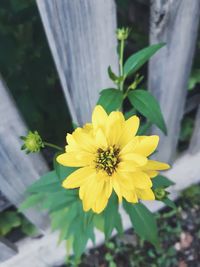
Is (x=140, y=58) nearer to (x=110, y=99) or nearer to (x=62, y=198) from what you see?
(x=110, y=99)

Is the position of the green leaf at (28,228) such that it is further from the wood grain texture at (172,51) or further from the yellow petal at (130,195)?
the yellow petal at (130,195)

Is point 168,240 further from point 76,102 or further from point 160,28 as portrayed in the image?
point 160,28

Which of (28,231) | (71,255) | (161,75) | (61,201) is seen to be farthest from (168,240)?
(161,75)

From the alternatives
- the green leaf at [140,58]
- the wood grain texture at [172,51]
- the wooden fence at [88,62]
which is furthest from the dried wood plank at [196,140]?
the green leaf at [140,58]

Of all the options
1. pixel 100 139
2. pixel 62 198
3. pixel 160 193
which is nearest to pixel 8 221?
pixel 62 198

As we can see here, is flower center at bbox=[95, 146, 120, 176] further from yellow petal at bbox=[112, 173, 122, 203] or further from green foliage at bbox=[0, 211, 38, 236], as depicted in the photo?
green foliage at bbox=[0, 211, 38, 236]

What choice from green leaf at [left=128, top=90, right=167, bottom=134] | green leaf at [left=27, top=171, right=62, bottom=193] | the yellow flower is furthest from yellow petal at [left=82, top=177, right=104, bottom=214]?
green leaf at [left=27, top=171, right=62, bottom=193]
